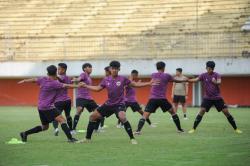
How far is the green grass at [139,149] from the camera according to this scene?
41.9ft

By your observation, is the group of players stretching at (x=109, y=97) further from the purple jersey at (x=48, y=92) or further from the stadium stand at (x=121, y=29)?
the stadium stand at (x=121, y=29)

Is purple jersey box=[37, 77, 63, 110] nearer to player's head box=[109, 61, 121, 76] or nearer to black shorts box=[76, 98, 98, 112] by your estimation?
player's head box=[109, 61, 121, 76]

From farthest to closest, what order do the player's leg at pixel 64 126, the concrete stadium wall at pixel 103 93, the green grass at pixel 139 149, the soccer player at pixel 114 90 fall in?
1. the concrete stadium wall at pixel 103 93
2. the soccer player at pixel 114 90
3. the player's leg at pixel 64 126
4. the green grass at pixel 139 149

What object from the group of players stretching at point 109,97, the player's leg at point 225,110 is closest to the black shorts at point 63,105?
the group of players stretching at point 109,97

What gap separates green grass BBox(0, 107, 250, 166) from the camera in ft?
41.9

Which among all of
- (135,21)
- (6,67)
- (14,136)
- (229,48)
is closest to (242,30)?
(229,48)

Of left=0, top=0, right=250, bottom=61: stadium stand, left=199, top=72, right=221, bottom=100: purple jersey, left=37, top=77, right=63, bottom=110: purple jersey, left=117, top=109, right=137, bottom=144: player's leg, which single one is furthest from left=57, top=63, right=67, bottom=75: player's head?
left=0, top=0, right=250, bottom=61: stadium stand

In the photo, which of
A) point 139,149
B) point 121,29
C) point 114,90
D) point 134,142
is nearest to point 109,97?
point 114,90

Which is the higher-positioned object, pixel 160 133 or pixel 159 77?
pixel 159 77

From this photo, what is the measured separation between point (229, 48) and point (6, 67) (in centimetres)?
1321

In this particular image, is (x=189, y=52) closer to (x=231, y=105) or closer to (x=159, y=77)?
(x=231, y=105)

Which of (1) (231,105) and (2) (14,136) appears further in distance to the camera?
(1) (231,105)

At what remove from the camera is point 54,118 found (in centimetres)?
1666

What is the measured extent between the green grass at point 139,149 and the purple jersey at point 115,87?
3.46ft
